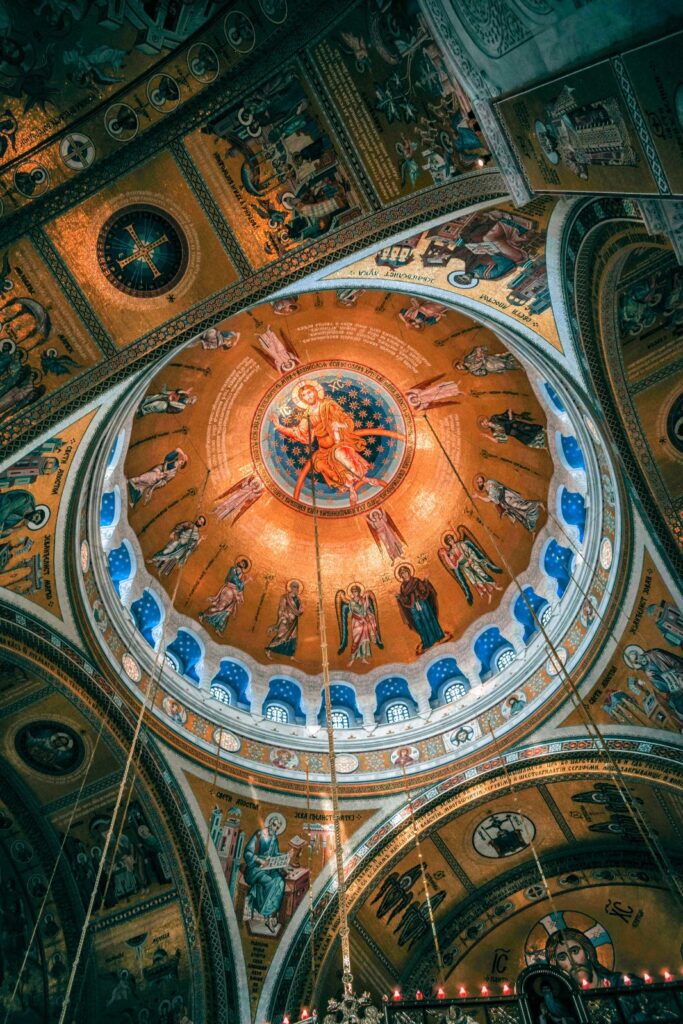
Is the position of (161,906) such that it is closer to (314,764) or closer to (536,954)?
(314,764)

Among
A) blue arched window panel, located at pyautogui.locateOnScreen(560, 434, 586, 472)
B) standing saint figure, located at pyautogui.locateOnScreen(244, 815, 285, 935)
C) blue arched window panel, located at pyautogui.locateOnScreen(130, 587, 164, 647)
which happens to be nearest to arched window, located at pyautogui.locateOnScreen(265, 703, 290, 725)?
standing saint figure, located at pyautogui.locateOnScreen(244, 815, 285, 935)

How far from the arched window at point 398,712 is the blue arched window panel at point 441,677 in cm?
58

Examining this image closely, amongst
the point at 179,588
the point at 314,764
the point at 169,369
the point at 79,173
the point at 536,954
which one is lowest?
the point at 536,954

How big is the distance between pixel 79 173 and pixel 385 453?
10.6 m

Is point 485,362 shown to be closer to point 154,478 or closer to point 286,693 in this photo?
point 154,478

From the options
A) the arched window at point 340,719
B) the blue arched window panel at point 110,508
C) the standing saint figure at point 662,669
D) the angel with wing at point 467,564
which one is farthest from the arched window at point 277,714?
the standing saint figure at point 662,669

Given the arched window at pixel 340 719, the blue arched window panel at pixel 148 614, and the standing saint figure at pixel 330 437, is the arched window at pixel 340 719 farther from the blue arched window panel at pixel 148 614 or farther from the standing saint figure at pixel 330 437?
the standing saint figure at pixel 330 437

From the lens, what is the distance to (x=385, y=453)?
18766mm

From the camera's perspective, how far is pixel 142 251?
33.0 ft

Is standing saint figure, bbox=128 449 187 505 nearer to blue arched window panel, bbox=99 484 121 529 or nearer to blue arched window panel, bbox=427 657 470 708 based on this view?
blue arched window panel, bbox=99 484 121 529

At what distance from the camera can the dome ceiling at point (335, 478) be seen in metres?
16.3

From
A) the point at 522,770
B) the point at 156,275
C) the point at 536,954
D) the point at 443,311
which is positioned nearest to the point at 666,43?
the point at 156,275

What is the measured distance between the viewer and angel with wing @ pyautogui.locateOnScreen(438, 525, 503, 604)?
17922 mm

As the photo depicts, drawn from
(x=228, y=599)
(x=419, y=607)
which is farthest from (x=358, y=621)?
(x=228, y=599)
